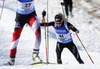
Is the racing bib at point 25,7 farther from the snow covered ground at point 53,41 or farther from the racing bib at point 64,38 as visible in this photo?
the snow covered ground at point 53,41

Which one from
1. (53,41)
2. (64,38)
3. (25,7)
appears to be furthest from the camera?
(53,41)

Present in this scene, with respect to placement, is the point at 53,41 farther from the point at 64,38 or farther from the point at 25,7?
the point at 25,7

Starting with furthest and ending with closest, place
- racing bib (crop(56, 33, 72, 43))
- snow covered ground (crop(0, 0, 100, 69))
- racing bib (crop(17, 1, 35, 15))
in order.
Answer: snow covered ground (crop(0, 0, 100, 69)) → racing bib (crop(56, 33, 72, 43)) → racing bib (crop(17, 1, 35, 15))

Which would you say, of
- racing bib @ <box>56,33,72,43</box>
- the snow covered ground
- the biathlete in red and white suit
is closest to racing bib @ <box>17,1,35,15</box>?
the biathlete in red and white suit

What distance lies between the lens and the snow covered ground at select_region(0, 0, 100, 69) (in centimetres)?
570

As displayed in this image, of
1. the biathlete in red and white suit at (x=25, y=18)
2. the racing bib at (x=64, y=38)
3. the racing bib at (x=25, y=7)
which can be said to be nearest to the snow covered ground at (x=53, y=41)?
the biathlete in red and white suit at (x=25, y=18)


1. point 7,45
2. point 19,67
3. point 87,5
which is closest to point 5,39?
point 7,45

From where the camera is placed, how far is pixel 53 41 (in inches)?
325

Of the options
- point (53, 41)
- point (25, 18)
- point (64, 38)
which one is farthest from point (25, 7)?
point (53, 41)

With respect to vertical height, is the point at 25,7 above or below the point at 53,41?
above

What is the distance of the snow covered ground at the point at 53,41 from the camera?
570cm

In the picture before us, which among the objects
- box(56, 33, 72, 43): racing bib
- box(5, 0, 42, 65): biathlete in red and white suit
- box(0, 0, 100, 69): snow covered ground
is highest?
box(5, 0, 42, 65): biathlete in red and white suit

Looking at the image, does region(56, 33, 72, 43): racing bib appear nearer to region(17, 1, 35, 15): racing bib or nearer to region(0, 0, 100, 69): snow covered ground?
region(0, 0, 100, 69): snow covered ground

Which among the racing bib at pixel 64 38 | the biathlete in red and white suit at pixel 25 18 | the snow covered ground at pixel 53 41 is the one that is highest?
the biathlete in red and white suit at pixel 25 18
